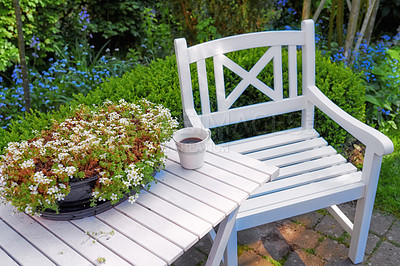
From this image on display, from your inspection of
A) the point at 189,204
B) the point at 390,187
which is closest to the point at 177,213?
the point at 189,204

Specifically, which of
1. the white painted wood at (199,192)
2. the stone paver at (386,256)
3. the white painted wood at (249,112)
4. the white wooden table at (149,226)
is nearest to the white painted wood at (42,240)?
the white wooden table at (149,226)

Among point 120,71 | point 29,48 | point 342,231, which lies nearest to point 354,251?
point 342,231

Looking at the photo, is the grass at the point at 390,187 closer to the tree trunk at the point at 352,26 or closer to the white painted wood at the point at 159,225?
the tree trunk at the point at 352,26

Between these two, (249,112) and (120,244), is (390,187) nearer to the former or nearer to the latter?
(249,112)

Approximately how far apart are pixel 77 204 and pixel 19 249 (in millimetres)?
242

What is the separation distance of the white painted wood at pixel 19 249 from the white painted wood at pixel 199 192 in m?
0.57

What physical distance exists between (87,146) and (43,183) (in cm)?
22

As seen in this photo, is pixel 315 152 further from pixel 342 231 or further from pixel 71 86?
pixel 71 86

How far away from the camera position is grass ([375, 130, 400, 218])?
284cm

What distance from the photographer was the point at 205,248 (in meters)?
2.58

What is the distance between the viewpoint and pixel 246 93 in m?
3.07

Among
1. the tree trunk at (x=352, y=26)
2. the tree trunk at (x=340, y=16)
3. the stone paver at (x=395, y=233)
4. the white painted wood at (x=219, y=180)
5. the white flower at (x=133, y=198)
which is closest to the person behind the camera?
the white flower at (x=133, y=198)

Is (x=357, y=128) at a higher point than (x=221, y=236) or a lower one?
higher

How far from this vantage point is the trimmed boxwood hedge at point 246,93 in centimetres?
266
